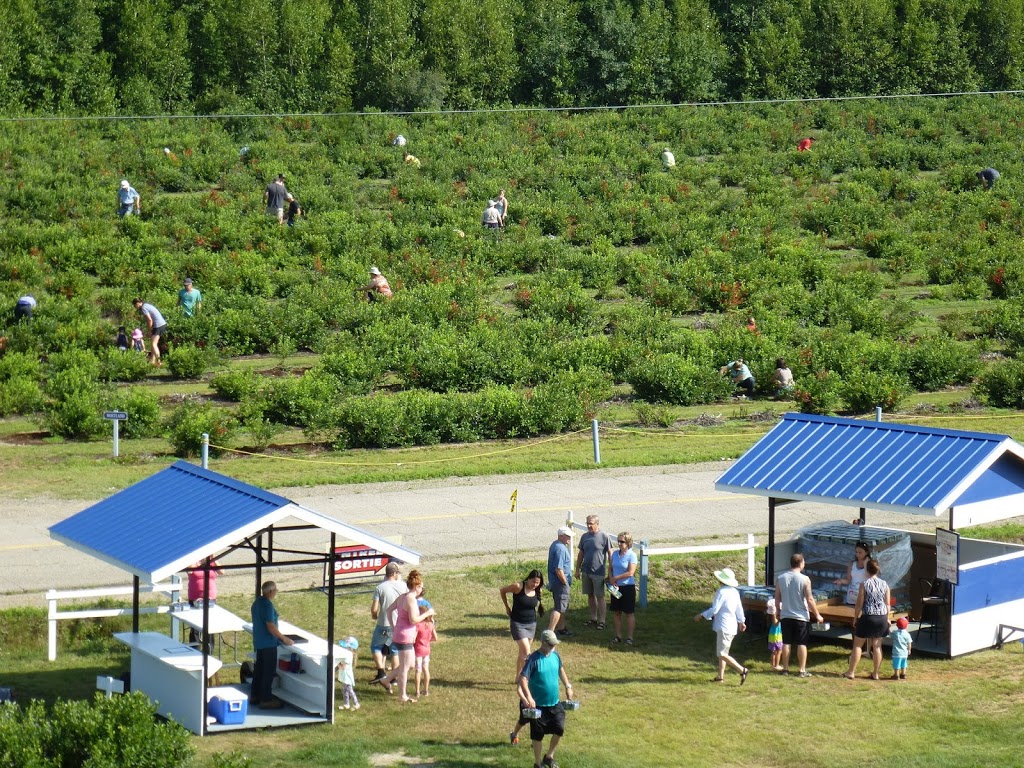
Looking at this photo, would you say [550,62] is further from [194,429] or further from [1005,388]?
[194,429]

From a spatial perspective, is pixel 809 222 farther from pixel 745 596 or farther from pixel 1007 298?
pixel 745 596

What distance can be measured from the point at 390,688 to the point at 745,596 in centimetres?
462

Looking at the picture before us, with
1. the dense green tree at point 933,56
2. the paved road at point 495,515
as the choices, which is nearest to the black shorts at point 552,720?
the paved road at point 495,515

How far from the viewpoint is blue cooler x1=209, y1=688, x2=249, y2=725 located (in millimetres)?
15062

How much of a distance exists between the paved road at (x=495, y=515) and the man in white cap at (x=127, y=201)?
22530 mm

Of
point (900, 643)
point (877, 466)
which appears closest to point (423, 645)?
point (900, 643)

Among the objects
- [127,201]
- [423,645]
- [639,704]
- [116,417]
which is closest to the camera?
[639,704]

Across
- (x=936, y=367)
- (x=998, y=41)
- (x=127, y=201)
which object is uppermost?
(x=998, y=41)

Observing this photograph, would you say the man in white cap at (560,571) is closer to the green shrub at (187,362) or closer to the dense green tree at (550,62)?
the green shrub at (187,362)

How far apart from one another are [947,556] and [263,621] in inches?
308

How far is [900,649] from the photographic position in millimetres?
17172

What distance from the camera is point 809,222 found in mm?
50750

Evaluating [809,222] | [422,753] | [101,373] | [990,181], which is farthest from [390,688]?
[990,181]

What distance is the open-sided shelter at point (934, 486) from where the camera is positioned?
701 inches
